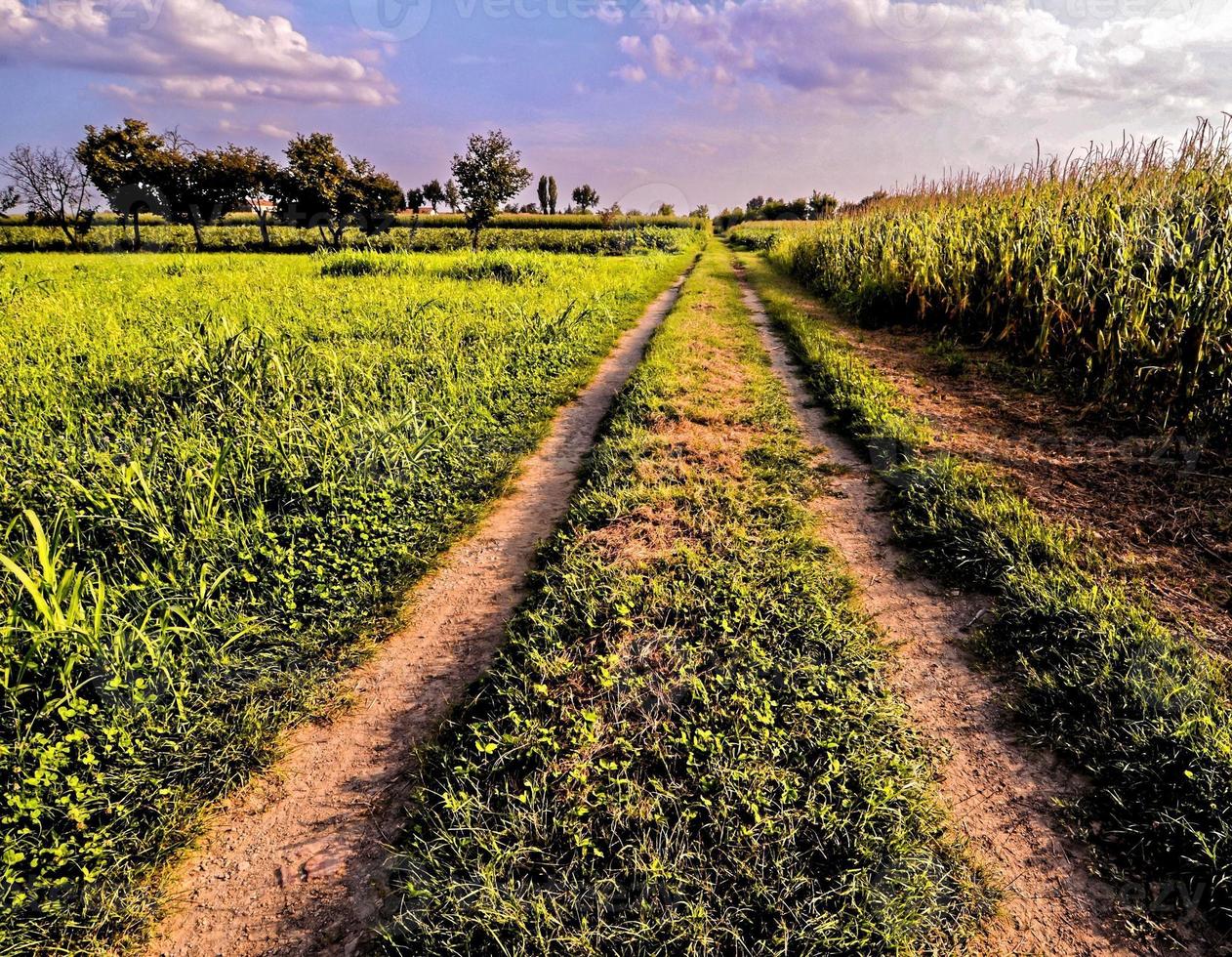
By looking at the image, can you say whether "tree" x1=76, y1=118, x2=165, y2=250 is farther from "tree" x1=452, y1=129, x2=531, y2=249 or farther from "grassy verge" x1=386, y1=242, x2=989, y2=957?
"grassy verge" x1=386, y1=242, x2=989, y2=957

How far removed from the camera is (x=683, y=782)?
88.9 inches

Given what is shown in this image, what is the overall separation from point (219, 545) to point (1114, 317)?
835 cm

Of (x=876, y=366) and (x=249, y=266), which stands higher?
(x=249, y=266)

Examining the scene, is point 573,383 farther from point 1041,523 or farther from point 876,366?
point 1041,523

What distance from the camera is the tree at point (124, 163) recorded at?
127ft

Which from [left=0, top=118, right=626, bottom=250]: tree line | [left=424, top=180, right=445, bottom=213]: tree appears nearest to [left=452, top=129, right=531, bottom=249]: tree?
[left=0, top=118, right=626, bottom=250]: tree line

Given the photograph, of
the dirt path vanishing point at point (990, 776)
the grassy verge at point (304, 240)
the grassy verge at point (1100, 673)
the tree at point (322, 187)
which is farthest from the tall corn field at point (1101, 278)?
the tree at point (322, 187)

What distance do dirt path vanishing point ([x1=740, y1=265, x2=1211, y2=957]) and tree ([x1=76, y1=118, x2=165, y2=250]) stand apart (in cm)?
5306

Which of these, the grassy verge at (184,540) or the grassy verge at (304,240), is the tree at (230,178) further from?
the grassy verge at (184,540)

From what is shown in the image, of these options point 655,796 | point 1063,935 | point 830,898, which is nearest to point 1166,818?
point 1063,935

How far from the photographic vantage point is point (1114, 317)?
5871 mm

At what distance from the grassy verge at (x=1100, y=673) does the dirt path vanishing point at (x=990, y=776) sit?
0.16m

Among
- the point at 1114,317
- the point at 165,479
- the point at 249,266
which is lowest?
the point at 165,479

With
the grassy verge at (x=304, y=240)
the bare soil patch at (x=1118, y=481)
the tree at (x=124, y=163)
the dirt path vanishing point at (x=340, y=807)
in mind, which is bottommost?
the dirt path vanishing point at (x=340, y=807)
